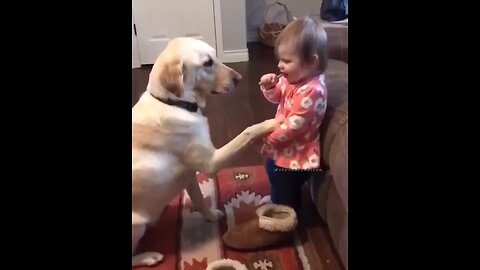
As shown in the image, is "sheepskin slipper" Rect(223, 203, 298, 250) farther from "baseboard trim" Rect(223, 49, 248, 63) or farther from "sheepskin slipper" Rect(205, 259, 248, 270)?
"baseboard trim" Rect(223, 49, 248, 63)

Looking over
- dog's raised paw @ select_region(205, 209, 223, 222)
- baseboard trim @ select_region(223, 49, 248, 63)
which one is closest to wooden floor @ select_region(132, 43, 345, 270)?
baseboard trim @ select_region(223, 49, 248, 63)

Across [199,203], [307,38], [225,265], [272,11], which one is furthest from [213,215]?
[272,11]

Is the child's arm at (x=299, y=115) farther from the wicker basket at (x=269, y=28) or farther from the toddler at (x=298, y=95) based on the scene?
the wicker basket at (x=269, y=28)

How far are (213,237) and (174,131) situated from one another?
219 millimetres

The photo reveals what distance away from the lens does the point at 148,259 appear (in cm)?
92

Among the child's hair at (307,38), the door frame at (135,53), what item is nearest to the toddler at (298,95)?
the child's hair at (307,38)

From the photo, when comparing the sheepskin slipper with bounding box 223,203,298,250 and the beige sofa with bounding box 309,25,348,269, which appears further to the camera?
the sheepskin slipper with bounding box 223,203,298,250

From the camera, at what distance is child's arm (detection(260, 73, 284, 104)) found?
3.16 ft

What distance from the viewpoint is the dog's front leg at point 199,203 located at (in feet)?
3.53

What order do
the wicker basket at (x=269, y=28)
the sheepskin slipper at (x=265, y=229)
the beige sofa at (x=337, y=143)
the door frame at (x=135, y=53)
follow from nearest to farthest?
1. the door frame at (x=135, y=53)
2. the beige sofa at (x=337, y=143)
3. the sheepskin slipper at (x=265, y=229)
4. the wicker basket at (x=269, y=28)

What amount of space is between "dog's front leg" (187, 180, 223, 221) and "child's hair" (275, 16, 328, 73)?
1.13ft

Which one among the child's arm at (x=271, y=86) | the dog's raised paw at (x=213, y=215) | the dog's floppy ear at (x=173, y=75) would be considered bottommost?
the dog's raised paw at (x=213, y=215)
